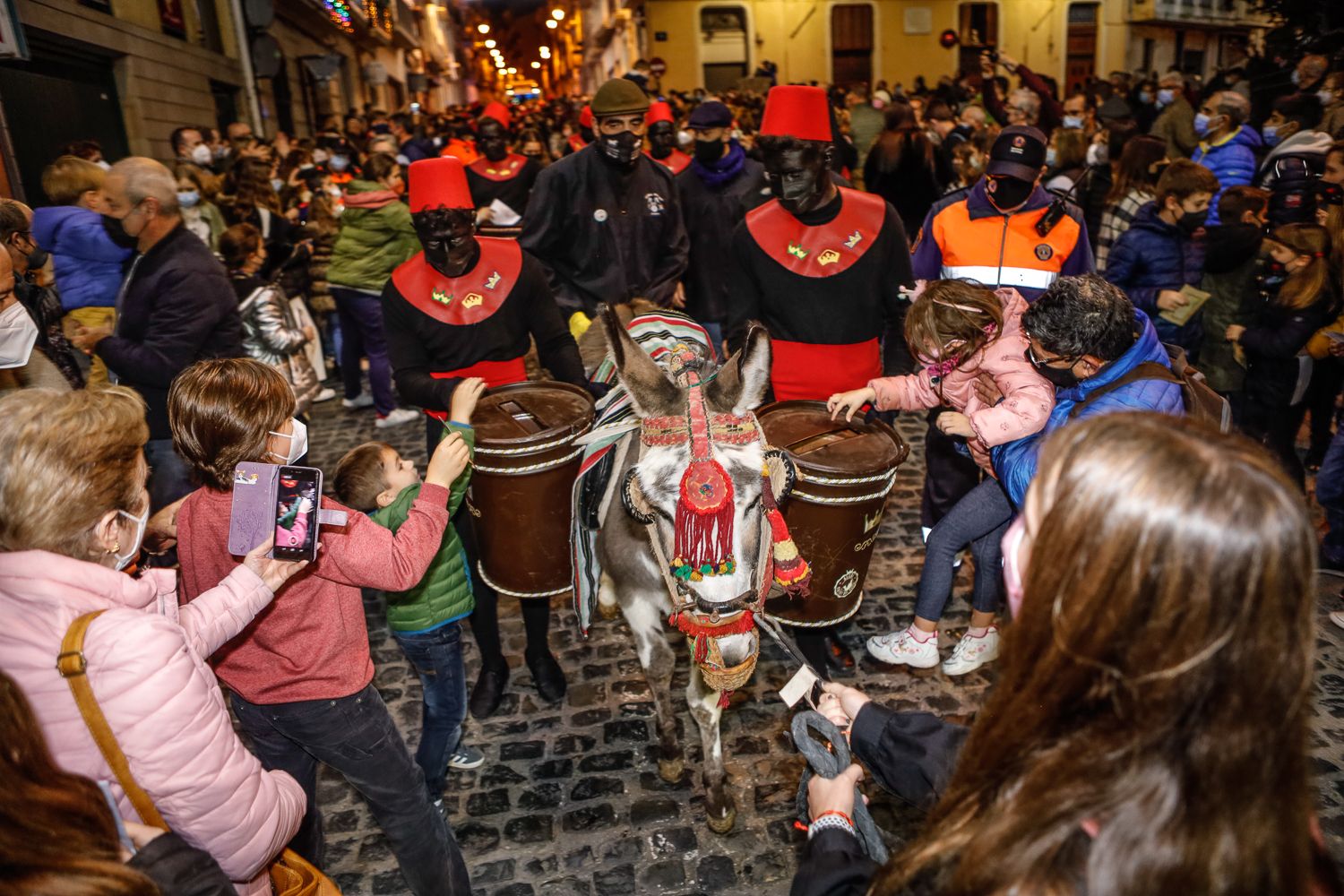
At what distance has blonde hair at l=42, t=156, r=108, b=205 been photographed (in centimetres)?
508

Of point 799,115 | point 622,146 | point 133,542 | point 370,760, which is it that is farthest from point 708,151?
point 133,542

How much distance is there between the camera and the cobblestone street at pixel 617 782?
133 inches

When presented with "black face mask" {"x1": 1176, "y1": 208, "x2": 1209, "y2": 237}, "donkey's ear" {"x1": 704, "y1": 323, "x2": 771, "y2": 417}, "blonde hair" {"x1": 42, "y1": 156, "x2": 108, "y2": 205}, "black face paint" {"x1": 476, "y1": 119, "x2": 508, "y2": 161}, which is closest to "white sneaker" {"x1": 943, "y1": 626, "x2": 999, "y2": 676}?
"donkey's ear" {"x1": 704, "y1": 323, "x2": 771, "y2": 417}

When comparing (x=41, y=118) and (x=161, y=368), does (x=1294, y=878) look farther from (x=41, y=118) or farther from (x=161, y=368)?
(x=41, y=118)

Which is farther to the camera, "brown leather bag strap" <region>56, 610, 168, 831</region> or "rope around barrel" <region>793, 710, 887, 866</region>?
"rope around barrel" <region>793, 710, 887, 866</region>

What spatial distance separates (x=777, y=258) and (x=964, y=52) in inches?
1473

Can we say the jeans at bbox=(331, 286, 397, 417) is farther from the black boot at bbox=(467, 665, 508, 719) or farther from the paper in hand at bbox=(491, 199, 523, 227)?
the black boot at bbox=(467, 665, 508, 719)

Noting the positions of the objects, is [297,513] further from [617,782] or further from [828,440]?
[617,782]

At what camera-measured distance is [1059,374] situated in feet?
10.4

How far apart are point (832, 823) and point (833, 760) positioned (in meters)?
0.14

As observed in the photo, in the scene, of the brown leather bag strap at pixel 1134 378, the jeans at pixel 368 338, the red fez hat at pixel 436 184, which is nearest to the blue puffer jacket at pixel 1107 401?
the brown leather bag strap at pixel 1134 378

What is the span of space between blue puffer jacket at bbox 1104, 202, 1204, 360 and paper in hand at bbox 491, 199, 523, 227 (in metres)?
6.00

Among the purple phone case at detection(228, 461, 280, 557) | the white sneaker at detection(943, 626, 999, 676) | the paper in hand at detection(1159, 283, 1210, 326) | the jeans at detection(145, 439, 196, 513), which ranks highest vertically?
the purple phone case at detection(228, 461, 280, 557)

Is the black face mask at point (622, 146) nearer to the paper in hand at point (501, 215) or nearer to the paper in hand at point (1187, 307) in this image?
the paper in hand at point (501, 215)
